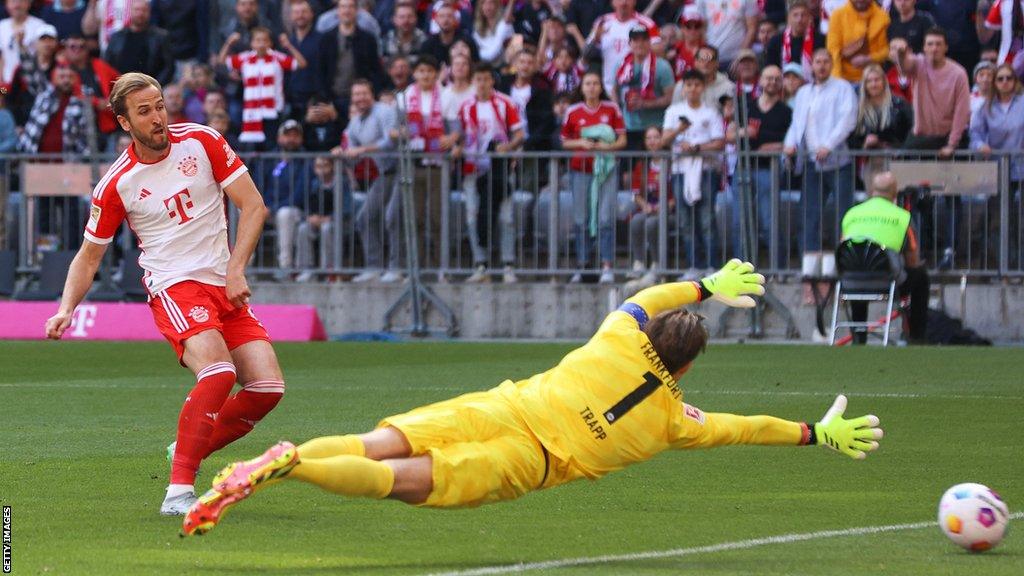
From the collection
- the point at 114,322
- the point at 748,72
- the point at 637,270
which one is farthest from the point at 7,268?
the point at 748,72

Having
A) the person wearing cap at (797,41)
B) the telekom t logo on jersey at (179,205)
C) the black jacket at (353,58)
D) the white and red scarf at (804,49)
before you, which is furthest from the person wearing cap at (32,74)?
the telekom t logo on jersey at (179,205)

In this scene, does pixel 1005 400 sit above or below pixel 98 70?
below

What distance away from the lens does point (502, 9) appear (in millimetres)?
22984

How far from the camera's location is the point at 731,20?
71.2 feet

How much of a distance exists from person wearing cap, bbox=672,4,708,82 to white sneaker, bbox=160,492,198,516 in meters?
13.8

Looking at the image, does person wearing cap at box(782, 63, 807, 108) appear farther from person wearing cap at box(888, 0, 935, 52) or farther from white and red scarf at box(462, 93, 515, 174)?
white and red scarf at box(462, 93, 515, 174)

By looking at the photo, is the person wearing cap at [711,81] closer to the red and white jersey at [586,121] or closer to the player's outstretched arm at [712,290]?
the red and white jersey at [586,121]

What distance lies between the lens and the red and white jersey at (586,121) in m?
20.8

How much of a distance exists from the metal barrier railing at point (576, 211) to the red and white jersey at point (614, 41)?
4.70 ft

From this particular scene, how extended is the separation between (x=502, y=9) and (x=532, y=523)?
1561 cm

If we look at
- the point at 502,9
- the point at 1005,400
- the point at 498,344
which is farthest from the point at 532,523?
the point at 502,9

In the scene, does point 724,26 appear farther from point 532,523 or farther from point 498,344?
point 532,523

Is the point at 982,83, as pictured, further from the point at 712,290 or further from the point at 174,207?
the point at 174,207

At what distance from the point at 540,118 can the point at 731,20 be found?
260 centimetres
